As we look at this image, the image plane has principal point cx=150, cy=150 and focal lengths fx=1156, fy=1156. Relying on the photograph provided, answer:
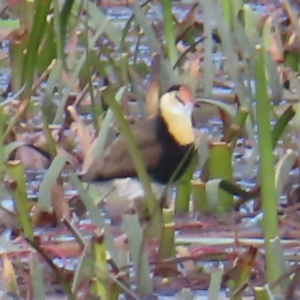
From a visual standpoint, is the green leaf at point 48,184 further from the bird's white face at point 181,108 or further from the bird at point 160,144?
the bird's white face at point 181,108

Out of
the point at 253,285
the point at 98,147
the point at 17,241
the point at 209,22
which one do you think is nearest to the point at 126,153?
the point at 98,147

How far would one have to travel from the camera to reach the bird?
177cm

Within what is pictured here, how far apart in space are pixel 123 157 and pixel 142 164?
489mm

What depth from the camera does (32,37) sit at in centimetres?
179

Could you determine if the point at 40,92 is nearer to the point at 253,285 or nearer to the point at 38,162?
the point at 38,162

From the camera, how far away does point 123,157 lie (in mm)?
1788

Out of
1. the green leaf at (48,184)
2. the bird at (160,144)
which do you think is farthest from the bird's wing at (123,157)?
the green leaf at (48,184)

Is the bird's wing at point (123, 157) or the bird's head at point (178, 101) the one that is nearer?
Result: the bird's wing at point (123, 157)

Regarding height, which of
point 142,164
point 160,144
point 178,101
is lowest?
point 160,144

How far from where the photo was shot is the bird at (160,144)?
1774mm

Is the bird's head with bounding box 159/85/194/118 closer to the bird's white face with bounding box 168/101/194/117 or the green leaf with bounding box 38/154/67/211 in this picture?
the bird's white face with bounding box 168/101/194/117

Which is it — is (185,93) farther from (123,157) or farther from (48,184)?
(48,184)

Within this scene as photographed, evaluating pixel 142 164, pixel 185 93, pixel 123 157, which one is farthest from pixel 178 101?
pixel 142 164

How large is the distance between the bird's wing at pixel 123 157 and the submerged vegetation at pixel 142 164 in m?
0.03
